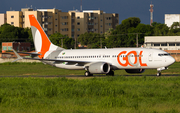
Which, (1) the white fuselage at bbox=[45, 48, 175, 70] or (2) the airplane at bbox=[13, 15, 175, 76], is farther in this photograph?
(2) the airplane at bbox=[13, 15, 175, 76]

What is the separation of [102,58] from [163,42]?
3255 inches

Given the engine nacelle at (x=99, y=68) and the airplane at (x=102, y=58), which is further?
the engine nacelle at (x=99, y=68)

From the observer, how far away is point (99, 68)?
38.7 metres

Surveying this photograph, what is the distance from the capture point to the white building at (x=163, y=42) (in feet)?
386

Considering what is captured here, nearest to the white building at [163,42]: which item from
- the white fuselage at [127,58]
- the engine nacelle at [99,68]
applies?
the white fuselage at [127,58]

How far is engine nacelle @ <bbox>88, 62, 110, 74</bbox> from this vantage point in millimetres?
38688

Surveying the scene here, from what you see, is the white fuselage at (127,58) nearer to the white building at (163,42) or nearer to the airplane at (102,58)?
the airplane at (102,58)

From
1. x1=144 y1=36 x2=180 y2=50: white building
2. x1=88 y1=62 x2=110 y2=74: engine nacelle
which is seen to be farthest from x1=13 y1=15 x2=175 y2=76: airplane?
x1=144 y1=36 x2=180 y2=50: white building

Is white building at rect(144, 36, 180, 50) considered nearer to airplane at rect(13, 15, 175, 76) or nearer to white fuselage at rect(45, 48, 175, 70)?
airplane at rect(13, 15, 175, 76)

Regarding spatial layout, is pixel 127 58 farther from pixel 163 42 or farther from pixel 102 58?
pixel 163 42

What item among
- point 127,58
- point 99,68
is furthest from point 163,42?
point 99,68

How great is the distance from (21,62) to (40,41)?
38.6 meters

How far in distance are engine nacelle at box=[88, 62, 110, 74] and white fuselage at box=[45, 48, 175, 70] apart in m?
0.79

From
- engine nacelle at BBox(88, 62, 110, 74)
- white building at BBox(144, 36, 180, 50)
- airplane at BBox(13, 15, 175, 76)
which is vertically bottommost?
engine nacelle at BBox(88, 62, 110, 74)
